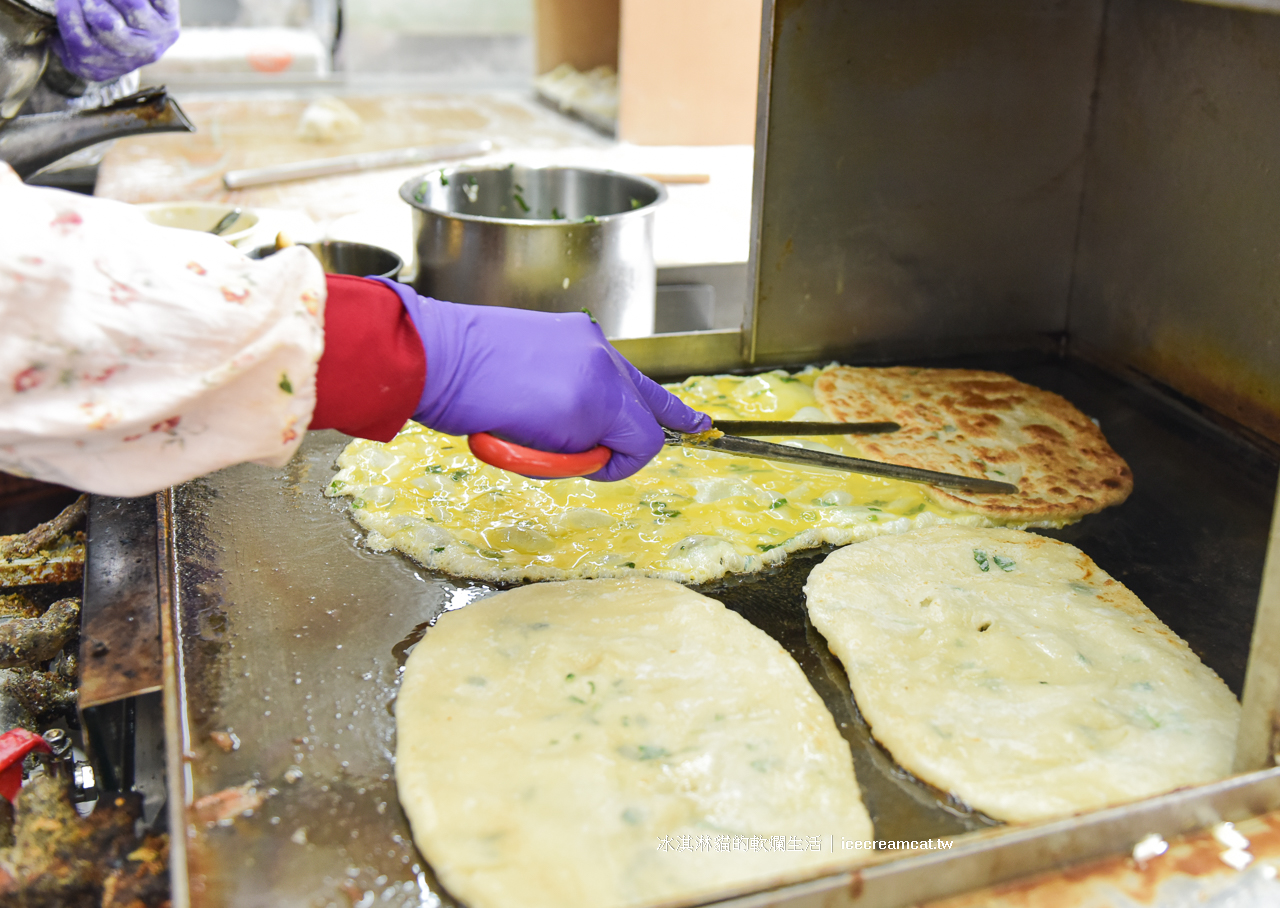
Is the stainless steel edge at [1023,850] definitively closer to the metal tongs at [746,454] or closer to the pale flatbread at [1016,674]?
the pale flatbread at [1016,674]

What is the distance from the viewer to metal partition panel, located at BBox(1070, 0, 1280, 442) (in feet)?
6.49

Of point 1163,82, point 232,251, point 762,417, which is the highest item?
point 1163,82

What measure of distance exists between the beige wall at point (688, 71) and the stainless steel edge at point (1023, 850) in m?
3.32

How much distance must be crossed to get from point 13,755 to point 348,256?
126cm

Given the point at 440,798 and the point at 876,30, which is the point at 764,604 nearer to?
the point at 440,798

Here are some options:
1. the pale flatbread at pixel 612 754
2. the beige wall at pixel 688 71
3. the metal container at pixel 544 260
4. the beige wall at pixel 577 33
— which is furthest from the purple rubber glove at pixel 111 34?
the beige wall at pixel 577 33

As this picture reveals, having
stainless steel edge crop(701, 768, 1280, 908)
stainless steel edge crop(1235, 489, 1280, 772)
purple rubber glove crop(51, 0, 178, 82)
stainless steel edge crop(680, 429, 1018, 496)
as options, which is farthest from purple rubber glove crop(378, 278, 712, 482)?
purple rubber glove crop(51, 0, 178, 82)

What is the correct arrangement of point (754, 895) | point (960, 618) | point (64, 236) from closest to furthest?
point (754, 895)
point (64, 236)
point (960, 618)

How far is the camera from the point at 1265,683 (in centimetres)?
111

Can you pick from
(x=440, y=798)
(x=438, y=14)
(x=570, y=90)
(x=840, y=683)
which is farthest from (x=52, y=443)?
(x=438, y=14)

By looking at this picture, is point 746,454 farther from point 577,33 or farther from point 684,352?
point 577,33

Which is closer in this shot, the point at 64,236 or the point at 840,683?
the point at 64,236

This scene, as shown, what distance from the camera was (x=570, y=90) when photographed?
498 cm

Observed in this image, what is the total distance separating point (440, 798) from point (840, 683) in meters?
0.57
